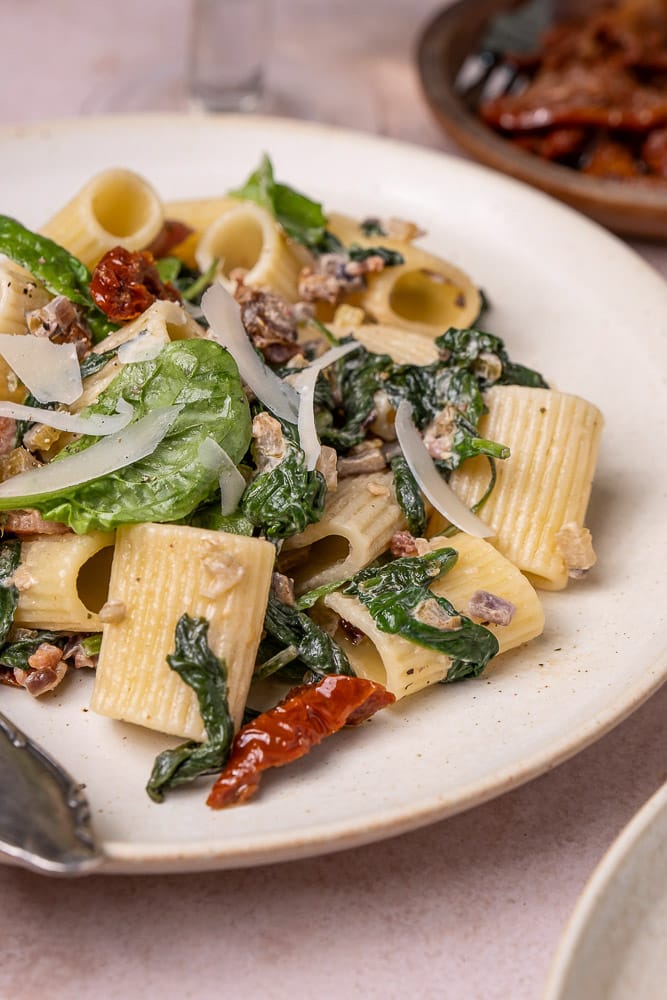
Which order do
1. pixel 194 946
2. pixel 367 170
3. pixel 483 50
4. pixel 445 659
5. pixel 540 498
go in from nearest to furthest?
1. pixel 194 946
2. pixel 445 659
3. pixel 540 498
4. pixel 367 170
5. pixel 483 50

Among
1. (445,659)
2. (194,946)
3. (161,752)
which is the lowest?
(194,946)

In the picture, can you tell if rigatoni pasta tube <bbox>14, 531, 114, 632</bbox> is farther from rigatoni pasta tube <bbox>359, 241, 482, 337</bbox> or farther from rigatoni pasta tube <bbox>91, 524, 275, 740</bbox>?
rigatoni pasta tube <bbox>359, 241, 482, 337</bbox>

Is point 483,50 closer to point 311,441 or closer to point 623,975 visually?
point 311,441

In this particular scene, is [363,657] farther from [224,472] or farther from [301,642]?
[224,472]

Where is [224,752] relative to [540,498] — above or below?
below

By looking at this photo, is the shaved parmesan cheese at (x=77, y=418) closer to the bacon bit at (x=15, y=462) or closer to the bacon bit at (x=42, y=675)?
the bacon bit at (x=15, y=462)

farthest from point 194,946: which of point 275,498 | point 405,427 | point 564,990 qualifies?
point 405,427
